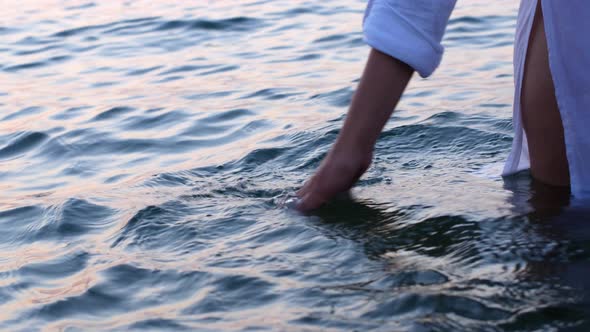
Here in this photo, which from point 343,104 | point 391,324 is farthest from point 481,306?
point 343,104

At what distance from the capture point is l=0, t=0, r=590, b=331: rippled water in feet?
8.01

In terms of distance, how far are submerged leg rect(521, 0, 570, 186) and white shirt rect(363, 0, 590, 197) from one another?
36mm

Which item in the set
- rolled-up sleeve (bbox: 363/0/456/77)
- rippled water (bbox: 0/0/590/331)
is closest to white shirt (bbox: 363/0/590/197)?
rolled-up sleeve (bbox: 363/0/456/77)

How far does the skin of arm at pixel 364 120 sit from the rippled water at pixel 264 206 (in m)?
0.27

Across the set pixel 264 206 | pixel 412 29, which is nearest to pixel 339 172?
pixel 412 29

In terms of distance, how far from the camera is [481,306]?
7.44ft

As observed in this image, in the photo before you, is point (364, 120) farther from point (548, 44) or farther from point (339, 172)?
point (548, 44)

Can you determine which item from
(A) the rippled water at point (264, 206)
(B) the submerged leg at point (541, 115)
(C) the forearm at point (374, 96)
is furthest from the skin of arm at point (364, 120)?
(B) the submerged leg at point (541, 115)

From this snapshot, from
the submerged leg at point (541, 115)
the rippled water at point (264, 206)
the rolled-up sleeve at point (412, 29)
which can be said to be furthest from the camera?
the submerged leg at point (541, 115)

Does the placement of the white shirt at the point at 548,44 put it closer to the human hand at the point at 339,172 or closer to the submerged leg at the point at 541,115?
the submerged leg at the point at 541,115

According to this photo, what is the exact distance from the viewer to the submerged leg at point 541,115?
2.67 meters

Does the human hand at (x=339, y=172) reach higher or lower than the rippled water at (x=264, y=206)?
higher

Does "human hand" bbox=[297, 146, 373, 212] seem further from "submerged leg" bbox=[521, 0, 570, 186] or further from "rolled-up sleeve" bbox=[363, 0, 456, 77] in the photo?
"submerged leg" bbox=[521, 0, 570, 186]

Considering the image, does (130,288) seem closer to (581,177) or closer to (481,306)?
(481,306)
